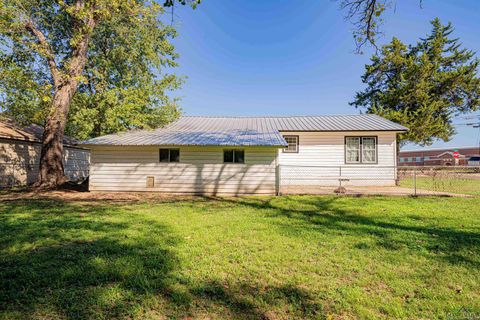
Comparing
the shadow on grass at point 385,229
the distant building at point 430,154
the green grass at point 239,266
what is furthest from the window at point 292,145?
the distant building at point 430,154

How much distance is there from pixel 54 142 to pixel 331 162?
14.7m

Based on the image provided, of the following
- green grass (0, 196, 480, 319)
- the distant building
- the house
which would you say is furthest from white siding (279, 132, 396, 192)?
the distant building

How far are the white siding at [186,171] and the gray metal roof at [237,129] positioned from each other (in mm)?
467

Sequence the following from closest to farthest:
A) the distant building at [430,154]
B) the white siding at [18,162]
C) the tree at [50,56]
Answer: the tree at [50,56] < the white siding at [18,162] < the distant building at [430,154]

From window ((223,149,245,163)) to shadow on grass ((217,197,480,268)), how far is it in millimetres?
3465

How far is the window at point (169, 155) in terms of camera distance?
11.7m

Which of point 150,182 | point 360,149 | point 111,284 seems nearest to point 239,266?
point 111,284

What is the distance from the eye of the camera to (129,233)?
5098 millimetres

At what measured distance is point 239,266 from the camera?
3572 mm

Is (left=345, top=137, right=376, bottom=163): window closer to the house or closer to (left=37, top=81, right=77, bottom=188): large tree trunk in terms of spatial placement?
the house

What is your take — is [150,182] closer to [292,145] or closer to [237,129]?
[237,129]

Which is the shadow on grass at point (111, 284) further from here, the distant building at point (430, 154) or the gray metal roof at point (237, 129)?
the distant building at point (430, 154)

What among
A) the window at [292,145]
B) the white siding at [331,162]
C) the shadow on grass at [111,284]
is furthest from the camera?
the window at [292,145]

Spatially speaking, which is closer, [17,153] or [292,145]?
[17,153]
